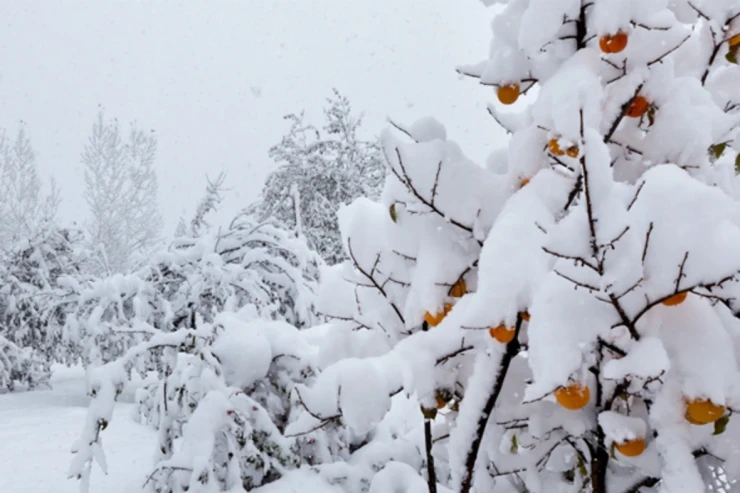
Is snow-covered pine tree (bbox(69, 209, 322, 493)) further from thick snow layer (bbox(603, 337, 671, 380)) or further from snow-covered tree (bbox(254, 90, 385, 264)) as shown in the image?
snow-covered tree (bbox(254, 90, 385, 264))

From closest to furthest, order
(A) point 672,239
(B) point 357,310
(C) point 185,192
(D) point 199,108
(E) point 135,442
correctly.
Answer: (A) point 672,239 → (B) point 357,310 → (E) point 135,442 → (C) point 185,192 → (D) point 199,108

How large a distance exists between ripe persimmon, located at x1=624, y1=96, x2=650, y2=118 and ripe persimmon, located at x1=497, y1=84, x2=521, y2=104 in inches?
8.5

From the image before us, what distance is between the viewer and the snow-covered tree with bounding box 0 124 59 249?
23.1 m

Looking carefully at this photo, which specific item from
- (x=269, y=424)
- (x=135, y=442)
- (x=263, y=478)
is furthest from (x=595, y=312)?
(x=135, y=442)

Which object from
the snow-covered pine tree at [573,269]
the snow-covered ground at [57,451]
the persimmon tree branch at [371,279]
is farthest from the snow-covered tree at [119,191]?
the snow-covered pine tree at [573,269]

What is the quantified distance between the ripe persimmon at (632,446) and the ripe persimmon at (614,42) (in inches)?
25.8

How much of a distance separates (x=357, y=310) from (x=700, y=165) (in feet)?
2.74

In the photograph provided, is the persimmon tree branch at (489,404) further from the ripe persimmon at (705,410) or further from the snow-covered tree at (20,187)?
the snow-covered tree at (20,187)

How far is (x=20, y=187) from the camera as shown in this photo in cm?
2402

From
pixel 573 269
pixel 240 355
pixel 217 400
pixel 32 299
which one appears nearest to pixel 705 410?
pixel 573 269

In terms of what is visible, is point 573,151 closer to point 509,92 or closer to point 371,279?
point 509,92

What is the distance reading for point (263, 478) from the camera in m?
3.02

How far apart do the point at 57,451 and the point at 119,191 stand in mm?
21902

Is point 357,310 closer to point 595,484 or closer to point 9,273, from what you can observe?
point 595,484
